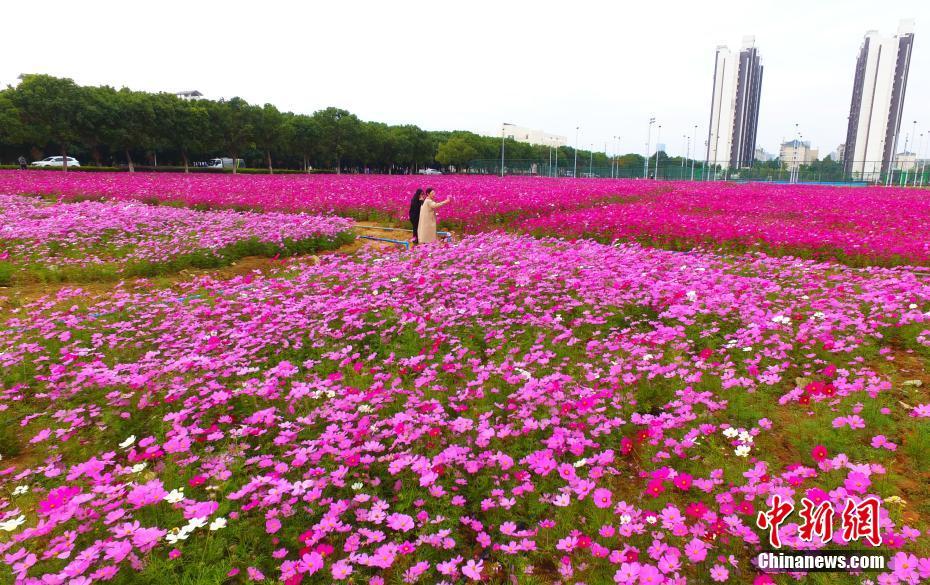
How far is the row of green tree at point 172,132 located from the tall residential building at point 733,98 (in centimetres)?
6619

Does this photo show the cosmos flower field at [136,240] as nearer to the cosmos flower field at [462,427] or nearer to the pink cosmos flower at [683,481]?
the cosmos flower field at [462,427]

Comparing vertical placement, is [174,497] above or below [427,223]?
below

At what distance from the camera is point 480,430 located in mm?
3363

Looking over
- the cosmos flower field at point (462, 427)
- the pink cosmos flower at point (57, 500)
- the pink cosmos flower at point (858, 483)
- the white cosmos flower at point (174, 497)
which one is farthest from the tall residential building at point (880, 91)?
the pink cosmos flower at point (57, 500)

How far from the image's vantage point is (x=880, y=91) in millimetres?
96562

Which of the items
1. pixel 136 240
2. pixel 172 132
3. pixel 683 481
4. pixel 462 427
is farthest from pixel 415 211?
pixel 172 132

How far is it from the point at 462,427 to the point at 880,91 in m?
131

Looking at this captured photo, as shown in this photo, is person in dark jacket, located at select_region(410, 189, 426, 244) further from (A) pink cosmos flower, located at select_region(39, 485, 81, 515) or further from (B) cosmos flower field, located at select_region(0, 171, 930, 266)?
(A) pink cosmos flower, located at select_region(39, 485, 81, 515)

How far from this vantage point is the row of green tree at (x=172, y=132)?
39.6 m

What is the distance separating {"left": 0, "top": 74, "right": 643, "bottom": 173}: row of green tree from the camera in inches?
1560

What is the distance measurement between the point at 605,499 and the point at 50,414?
14.9 ft

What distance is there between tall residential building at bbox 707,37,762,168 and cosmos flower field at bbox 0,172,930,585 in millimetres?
115957

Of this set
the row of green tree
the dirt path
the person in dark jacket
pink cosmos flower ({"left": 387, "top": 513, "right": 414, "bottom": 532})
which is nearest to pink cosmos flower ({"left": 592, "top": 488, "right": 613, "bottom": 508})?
pink cosmos flower ({"left": 387, "top": 513, "right": 414, "bottom": 532})

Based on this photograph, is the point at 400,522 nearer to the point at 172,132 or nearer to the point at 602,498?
the point at 602,498
